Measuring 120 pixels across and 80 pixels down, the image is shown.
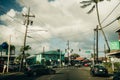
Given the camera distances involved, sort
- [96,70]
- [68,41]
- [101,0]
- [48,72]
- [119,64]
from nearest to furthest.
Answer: [96,70], [48,72], [101,0], [119,64], [68,41]

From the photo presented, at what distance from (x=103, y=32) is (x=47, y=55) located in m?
63.1

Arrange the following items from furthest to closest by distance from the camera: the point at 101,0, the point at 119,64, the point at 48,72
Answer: the point at 119,64 < the point at 101,0 < the point at 48,72

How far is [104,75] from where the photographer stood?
31.5 m

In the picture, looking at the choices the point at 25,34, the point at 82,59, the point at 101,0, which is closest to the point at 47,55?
the point at 82,59

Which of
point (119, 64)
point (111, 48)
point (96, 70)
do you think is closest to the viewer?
point (96, 70)

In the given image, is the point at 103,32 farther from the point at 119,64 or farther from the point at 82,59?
the point at 82,59

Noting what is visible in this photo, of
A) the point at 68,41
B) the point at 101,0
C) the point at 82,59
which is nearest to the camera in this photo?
the point at 101,0

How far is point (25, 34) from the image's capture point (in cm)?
4359

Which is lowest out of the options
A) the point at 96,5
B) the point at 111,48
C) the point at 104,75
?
the point at 104,75

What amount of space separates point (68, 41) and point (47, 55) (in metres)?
14.9

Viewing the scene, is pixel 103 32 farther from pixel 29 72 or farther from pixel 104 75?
pixel 29 72

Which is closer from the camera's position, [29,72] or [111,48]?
[29,72]

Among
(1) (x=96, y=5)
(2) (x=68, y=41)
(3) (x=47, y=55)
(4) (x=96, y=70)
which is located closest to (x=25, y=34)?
(1) (x=96, y=5)

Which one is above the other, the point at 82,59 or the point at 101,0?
the point at 101,0
